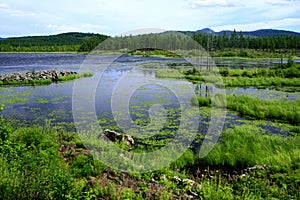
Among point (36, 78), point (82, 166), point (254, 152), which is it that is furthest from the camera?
point (36, 78)

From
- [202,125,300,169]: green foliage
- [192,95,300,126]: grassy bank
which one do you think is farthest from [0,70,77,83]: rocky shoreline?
[202,125,300,169]: green foliage

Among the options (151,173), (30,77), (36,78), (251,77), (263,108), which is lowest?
(151,173)

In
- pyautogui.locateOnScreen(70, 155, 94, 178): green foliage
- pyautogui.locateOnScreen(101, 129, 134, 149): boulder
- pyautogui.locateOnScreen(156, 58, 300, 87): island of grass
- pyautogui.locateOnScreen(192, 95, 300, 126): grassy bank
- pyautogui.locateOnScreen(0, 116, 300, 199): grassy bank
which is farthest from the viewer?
pyautogui.locateOnScreen(156, 58, 300, 87): island of grass

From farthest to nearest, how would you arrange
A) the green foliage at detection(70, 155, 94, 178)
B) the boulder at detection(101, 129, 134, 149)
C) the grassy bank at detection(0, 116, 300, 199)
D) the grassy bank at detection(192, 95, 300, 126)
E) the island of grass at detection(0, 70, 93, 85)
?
the island of grass at detection(0, 70, 93, 85), the grassy bank at detection(192, 95, 300, 126), the boulder at detection(101, 129, 134, 149), the green foliage at detection(70, 155, 94, 178), the grassy bank at detection(0, 116, 300, 199)

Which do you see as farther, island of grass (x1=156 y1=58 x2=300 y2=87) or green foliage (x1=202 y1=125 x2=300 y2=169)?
island of grass (x1=156 y1=58 x2=300 y2=87)

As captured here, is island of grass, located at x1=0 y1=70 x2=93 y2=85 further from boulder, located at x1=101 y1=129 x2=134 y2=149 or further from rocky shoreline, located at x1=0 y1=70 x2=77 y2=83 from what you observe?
boulder, located at x1=101 y1=129 x2=134 y2=149

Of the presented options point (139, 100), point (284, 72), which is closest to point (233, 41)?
point (284, 72)

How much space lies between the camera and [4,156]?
212 inches

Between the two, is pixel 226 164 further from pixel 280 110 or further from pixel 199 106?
pixel 199 106

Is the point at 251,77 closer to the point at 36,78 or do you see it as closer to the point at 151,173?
the point at 36,78

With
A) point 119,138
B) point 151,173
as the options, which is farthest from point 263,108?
point 151,173

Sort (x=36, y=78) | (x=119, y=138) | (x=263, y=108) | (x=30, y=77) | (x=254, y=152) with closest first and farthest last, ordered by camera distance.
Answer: (x=254, y=152) → (x=119, y=138) → (x=263, y=108) → (x=30, y=77) → (x=36, y=78)

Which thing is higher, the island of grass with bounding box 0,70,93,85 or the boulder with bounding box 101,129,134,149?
the island of grass with bounding box 0,70,93,85

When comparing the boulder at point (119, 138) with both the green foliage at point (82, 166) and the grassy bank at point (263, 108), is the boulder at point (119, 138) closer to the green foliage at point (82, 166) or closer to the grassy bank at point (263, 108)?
the green foliage at point (82, 166)
